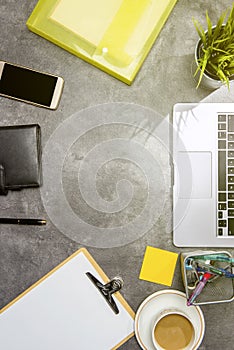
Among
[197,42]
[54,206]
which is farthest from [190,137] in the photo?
[54,206]

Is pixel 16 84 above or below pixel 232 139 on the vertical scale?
below

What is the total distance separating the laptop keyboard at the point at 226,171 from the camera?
3.05 ft

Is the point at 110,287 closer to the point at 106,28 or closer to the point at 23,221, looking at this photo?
the point at 23,221

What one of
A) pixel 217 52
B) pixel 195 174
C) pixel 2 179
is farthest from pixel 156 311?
pixel 217 52

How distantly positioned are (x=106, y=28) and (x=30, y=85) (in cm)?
18

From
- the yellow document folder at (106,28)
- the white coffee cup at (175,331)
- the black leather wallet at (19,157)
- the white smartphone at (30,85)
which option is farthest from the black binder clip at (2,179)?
the white coffee cup at (175,331)

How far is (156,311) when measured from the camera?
36.8 inches

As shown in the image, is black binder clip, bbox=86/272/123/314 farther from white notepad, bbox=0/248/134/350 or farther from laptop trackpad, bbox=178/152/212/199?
laptop trackpad, bbox=178/152/212/199

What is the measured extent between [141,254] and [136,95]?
11.9 inches

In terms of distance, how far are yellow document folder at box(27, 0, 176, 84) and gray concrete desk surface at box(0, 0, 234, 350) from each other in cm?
2

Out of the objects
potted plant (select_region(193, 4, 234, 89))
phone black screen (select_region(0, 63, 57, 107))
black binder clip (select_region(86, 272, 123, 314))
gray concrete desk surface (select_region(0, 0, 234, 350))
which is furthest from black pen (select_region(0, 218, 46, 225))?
potted plant (select_region(193, 4, 234, 89))

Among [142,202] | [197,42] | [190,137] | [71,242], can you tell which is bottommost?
[71,242]

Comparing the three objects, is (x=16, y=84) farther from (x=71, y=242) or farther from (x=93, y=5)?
(x=71, y=242)

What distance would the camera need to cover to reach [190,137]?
3.09 feet
